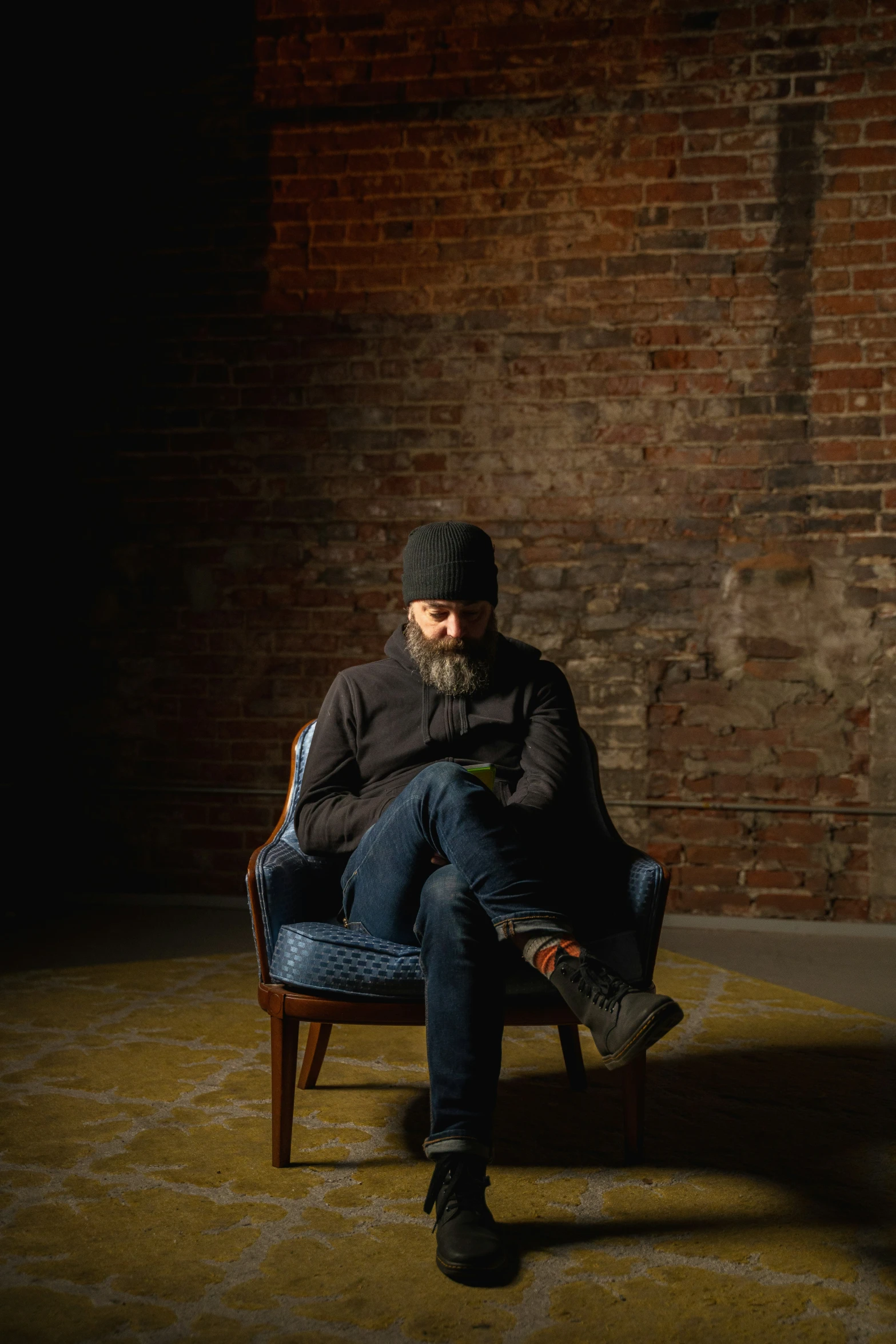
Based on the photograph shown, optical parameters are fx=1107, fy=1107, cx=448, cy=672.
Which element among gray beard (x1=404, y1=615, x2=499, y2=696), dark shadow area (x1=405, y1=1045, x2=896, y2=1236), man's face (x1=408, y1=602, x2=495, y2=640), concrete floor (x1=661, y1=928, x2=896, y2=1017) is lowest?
concrete floor (x1=661, y1=928, x2=896, y2=1017)

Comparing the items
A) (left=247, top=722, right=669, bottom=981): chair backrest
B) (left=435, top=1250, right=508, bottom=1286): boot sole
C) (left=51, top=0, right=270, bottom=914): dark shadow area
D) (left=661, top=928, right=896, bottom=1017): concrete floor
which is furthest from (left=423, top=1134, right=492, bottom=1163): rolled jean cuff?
(left=51, top=0, right=270, bottom=914): dark shadow area

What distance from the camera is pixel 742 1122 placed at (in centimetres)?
233

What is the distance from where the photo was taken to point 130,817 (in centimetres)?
463

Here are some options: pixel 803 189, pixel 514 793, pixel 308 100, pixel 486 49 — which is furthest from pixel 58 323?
pixel 514 793

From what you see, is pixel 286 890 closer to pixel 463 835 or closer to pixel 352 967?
pixel 352 967

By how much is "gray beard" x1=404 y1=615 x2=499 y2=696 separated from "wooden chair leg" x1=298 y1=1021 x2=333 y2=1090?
0.82m

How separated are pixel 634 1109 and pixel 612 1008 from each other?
449 millimetres

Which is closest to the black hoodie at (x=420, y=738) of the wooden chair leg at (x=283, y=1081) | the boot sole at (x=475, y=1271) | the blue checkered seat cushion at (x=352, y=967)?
the blue checkered seat cushion at (x=352, y=967)

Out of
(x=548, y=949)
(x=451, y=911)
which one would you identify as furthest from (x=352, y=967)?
(x=548, y=949)

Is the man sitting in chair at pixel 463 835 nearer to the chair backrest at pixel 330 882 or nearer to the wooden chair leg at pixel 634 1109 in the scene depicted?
the chair backrest at pixel 330 882

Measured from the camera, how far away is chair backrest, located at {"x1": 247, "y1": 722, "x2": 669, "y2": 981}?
6.97ft

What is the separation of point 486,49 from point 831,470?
82.7 inches

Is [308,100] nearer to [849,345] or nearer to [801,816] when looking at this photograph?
[849,345]

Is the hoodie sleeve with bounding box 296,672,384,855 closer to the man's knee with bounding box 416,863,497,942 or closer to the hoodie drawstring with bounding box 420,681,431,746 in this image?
the hoodie drawstring with bounding box 420,681,431,746
